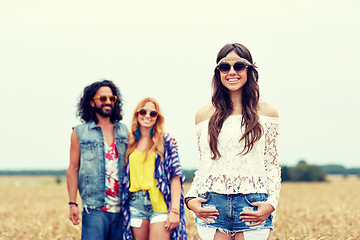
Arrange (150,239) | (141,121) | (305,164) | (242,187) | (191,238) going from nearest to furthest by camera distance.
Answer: (242,187) → (150,239) → (141,121) → (191,238) → (305,164)

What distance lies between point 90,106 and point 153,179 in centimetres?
138

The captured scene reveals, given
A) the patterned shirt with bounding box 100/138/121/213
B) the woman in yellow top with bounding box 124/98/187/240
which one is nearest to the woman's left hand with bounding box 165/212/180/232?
the woman in yellow top with bounding box 124/98/187/240

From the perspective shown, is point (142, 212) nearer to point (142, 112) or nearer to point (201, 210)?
point (142, 112)

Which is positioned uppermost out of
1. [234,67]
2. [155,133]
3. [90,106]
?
[234,67]

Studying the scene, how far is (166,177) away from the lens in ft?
17.0

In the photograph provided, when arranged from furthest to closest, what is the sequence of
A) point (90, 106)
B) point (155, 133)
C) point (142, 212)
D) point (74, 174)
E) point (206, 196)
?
point (90, 106), point (74, 174), point (155, 133), point (142, 212), point (206, 196)

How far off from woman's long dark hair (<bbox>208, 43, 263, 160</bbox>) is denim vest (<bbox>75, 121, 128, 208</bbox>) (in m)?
2.13

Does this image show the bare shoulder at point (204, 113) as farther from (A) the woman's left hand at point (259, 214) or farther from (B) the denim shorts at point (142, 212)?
(B) the denim shorts at point (142, 212)

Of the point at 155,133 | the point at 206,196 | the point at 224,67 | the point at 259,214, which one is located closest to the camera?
the point at 259,214

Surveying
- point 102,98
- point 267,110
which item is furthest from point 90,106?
point 267,110

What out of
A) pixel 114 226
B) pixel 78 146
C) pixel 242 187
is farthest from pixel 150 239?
pixel 242 187

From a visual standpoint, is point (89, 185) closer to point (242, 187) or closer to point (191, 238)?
point (242, 187)

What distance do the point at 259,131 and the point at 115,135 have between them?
8.40 ft

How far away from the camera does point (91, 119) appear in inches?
227
